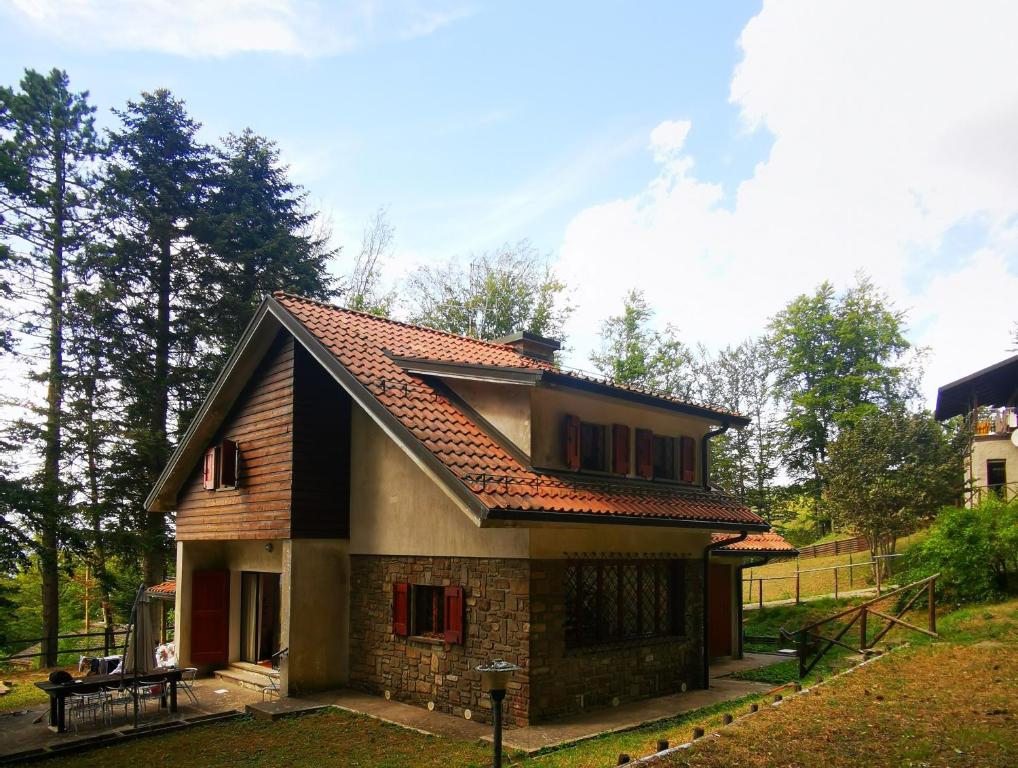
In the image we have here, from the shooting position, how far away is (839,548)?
101 ft

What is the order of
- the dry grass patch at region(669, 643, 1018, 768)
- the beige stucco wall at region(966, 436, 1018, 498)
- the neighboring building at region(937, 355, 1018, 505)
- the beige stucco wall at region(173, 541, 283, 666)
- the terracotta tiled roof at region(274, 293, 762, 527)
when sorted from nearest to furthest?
the dry grass patch at region(669, 643, 1018, 768) < the terracotta tiled roof at region(274, 293, 762, 527) < the beige stucco wall at region(173, 541, 283, 666) < the neighboring building at region(937, 355, 1018, 505) < the beige stucco wall at region(966, 436, 1018, 498)

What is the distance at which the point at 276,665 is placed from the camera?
46.1 ft

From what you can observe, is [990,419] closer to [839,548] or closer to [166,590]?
[839,548]

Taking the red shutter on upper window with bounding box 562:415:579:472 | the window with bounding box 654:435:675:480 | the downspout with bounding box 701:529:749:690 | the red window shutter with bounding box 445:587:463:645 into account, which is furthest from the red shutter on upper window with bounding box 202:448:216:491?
the downspout with bounding box 701:529:749:690

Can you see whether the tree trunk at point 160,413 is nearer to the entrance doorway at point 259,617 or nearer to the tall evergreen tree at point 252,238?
the tall evergreen tree at point 252,238

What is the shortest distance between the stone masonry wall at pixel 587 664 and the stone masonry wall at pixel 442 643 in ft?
0.76

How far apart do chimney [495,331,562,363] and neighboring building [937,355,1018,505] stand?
13392mm

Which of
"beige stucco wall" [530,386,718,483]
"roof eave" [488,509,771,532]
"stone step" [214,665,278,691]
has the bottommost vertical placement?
"stone step" [214,665,278,691]

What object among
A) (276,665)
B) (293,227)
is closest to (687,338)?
(293,227)

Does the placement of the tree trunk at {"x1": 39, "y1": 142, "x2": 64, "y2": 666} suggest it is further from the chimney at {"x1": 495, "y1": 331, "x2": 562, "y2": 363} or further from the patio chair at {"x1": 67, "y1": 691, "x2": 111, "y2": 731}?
the chimney at {"x1": 495, "y1": 331, "x2": 562, "y2": 363}

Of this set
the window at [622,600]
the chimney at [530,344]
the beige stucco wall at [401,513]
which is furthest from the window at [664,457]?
the beige stucco wall at [401,513]

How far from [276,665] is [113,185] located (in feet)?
53.3

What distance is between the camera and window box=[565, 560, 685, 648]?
10.7m

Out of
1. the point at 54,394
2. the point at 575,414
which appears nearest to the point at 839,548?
the point at 575,414
